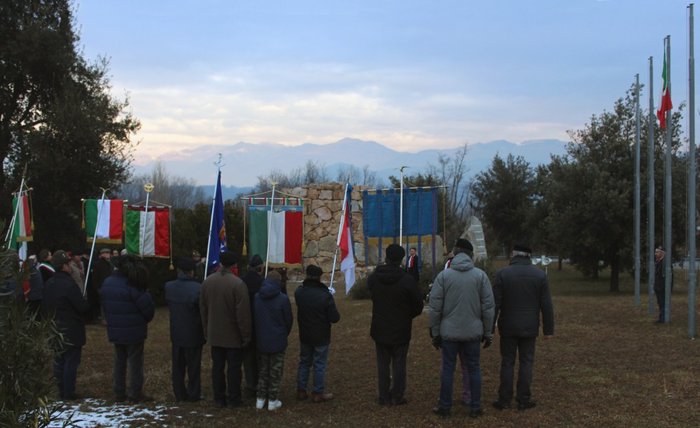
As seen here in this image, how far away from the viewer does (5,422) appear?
3.77 meters

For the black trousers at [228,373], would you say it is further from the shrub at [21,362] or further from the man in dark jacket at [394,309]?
the shrub at [21,362]

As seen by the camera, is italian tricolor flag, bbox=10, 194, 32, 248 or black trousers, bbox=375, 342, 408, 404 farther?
italian tricolor flag, bbox=10, 194, 32, 248

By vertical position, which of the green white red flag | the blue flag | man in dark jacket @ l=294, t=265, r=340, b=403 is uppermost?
the green white red flag

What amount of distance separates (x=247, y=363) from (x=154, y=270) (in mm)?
11712

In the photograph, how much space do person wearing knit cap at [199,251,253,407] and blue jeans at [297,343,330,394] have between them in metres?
0.80

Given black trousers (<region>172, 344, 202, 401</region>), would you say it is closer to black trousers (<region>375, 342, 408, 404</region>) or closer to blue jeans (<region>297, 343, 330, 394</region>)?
blue jeans (<region>297, 343, 330, 394</region>)

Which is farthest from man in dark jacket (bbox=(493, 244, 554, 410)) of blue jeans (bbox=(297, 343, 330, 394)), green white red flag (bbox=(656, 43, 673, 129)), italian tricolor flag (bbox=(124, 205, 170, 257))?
italian tricolor flag (bbox=(124, 205, 170, 257))

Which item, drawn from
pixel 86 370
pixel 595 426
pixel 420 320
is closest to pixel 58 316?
pixel 86 370

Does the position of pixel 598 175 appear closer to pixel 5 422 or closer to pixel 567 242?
pixel 567 242

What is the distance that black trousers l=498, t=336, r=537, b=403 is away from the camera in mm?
7254

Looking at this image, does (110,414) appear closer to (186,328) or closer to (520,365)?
(186,328)

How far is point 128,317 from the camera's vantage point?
8016mm

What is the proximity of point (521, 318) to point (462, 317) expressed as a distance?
71 cm

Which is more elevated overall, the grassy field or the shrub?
the shrub
